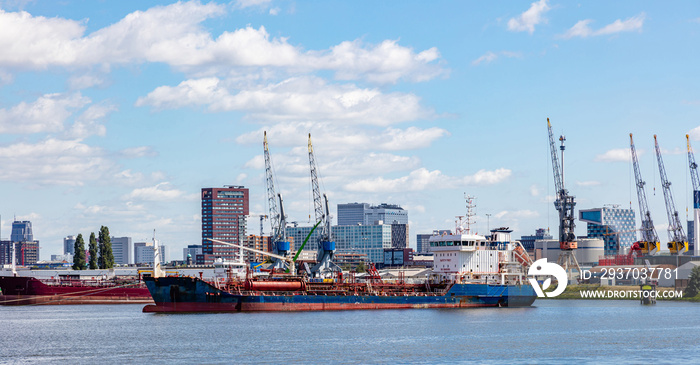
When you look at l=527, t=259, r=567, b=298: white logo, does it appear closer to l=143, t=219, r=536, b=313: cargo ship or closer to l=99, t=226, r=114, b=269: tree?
l=143, t=219, r=536, b=313: cargo ship

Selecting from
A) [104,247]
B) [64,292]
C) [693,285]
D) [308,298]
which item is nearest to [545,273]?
[693,285]

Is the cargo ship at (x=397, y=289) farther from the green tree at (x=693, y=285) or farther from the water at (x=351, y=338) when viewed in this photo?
the green tree at (x=693, y=285)

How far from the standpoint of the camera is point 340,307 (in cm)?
10356

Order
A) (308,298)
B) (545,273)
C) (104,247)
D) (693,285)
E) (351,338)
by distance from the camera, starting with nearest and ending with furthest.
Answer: (351,338)
(308,298)
(545,273)
(693,285)
(104,247)

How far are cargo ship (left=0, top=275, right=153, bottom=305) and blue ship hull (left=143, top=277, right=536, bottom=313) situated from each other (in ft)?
101

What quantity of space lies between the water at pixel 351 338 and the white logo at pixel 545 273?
10048 mm

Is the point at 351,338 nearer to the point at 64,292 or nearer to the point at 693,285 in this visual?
the point at 64,292

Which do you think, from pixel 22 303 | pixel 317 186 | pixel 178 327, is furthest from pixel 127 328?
pixel 317 186

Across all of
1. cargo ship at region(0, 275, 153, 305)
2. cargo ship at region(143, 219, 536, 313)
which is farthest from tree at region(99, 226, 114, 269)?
cargo ship at region(143, 219, 536, 313)

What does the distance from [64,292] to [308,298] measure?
50.1 meters

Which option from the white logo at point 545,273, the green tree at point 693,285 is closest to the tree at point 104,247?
the white logo at point 545,273

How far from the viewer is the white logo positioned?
11114cm

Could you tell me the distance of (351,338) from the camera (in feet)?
232

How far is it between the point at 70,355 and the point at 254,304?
123 ft
